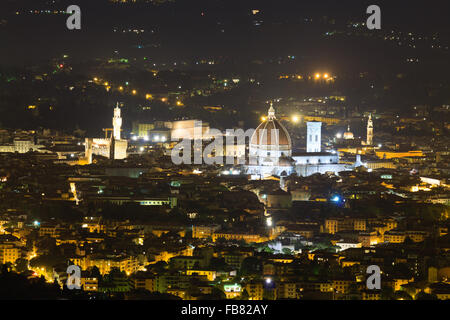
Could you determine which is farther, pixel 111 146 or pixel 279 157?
pixel 111 146

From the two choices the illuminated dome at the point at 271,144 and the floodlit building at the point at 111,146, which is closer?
the illuminated dome at the point at 271,144

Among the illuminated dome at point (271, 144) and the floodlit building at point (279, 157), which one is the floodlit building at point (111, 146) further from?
the illuminated dome at point (271, 144)

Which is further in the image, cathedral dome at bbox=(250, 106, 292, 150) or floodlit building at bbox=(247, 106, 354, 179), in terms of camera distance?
cathedral dome at bbox=(250, 106, 292, 150)

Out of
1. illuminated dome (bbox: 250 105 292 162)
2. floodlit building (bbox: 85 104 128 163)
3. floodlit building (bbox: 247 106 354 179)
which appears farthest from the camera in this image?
floodlit building (bbox: 85 104 128 163)

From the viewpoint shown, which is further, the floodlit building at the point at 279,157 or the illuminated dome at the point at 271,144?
the illuminated dome at the point at 271,144

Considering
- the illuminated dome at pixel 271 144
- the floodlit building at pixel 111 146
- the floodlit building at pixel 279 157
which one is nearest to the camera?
the floodlit building at pixel 279 157

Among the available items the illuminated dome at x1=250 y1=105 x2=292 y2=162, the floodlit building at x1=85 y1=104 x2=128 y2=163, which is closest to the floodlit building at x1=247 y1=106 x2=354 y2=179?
the illuminated dome at x1=250 y1=105 x2=292 y2=162

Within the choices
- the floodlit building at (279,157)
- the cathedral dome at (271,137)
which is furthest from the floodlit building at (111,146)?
the cathedral dome at (271,137)

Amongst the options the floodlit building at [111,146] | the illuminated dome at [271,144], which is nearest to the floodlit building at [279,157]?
the illuminated dome at [271,144]

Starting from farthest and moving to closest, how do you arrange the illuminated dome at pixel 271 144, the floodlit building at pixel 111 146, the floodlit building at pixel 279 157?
the floodlit building at pixel 111 146
the illuminated dome at pixel 271 144
the floodlit building at pixel 279 157

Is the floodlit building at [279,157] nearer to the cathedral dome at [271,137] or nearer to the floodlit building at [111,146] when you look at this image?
the cathedral dome at [271,137]

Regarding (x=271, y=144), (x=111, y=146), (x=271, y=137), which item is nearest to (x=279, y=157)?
(x=271, y=144)

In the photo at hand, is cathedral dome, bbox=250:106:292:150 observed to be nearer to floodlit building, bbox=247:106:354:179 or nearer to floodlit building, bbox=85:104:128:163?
floodlit building, bbox=247:106:354:179

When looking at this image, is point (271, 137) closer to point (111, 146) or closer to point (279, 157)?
point (279, 157)
